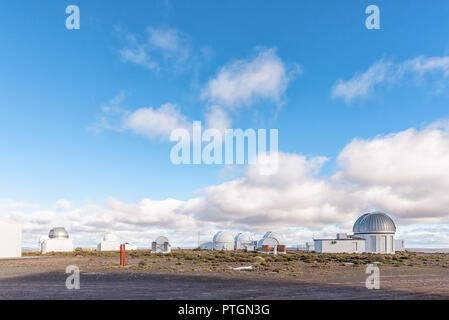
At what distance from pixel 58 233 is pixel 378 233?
2053 inches

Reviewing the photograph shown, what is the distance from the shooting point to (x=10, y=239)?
4606cm

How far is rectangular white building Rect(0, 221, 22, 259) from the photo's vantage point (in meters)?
45.0

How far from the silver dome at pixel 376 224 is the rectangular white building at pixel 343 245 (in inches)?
81.3

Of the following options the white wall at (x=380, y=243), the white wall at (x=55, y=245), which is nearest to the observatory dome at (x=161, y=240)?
the white wall at (x=55, y=245)

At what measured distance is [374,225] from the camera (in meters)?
53.3

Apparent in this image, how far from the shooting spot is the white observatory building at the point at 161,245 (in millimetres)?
52188

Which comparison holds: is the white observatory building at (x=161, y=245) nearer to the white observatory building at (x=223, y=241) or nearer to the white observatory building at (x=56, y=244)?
the white observatory building at (x=223, y=241)

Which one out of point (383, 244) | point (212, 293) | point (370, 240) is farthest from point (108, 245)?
point (212, 293)

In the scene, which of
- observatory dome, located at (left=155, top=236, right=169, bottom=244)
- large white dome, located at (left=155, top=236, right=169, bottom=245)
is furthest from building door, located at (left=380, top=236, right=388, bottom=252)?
large white dome, located at (left=155, top=236, right=169, bottom=245)

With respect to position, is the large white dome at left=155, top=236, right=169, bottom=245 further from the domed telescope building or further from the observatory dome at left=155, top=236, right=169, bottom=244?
the domed telescope building

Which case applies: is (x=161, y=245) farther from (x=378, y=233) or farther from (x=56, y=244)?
(x=378, y=233)
